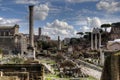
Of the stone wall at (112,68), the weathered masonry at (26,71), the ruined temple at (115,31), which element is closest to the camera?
the stone wall at (112,68)

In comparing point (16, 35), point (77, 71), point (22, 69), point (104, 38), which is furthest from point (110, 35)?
point (22, 69)

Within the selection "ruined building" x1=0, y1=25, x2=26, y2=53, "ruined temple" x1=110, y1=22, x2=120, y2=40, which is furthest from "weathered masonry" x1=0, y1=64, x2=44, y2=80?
"ruined temple" x1=110, y1=22, x2=120, y2=40

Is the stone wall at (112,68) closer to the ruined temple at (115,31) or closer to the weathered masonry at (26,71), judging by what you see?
the weathered masonry at (26,71)

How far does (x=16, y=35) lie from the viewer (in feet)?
557

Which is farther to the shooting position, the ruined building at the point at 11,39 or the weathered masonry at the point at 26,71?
the ruined building at the point at 11,39

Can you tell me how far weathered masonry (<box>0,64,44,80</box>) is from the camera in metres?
15.2

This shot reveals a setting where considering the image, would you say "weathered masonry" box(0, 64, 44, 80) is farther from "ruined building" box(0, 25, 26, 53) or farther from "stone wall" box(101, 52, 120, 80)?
"ruined building" box(0, 25, 26, 53)

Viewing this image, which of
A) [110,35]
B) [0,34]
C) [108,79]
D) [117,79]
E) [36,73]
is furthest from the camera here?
[0,34]

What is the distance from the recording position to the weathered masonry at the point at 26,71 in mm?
15195

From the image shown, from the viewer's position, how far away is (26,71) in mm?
16219

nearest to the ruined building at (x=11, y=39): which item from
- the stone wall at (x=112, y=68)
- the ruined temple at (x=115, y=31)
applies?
the ruined temple at (x=115, y=31)

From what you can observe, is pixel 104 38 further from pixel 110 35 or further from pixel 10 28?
pixel 10 28

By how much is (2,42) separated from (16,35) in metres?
7.36

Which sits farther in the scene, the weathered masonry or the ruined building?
the ruined building
